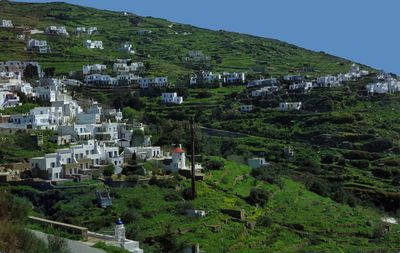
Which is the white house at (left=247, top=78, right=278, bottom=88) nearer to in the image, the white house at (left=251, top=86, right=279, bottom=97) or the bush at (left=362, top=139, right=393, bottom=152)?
the white house at (left=251, top=86, right=279, bottom=97)

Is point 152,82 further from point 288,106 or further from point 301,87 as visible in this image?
point 301,87

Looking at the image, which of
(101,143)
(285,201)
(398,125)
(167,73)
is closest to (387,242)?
(285,201)

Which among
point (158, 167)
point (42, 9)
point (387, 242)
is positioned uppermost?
point (42, 9)

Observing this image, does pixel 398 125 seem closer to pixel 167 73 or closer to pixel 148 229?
pixel 167 73

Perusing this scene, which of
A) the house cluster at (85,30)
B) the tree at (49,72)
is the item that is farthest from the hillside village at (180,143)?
the house cluster at (85,30)

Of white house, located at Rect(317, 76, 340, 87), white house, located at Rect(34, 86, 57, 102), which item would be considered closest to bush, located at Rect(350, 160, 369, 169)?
white house, located at Rect(34, 86, 57, 102)

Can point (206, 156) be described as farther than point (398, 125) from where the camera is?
No

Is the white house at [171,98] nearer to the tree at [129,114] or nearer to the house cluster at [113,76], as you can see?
the house cluster at [113,76]

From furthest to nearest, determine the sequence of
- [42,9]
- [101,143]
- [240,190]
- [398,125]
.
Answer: [42,9] < [398,125] < [101,143] < [240,190]
